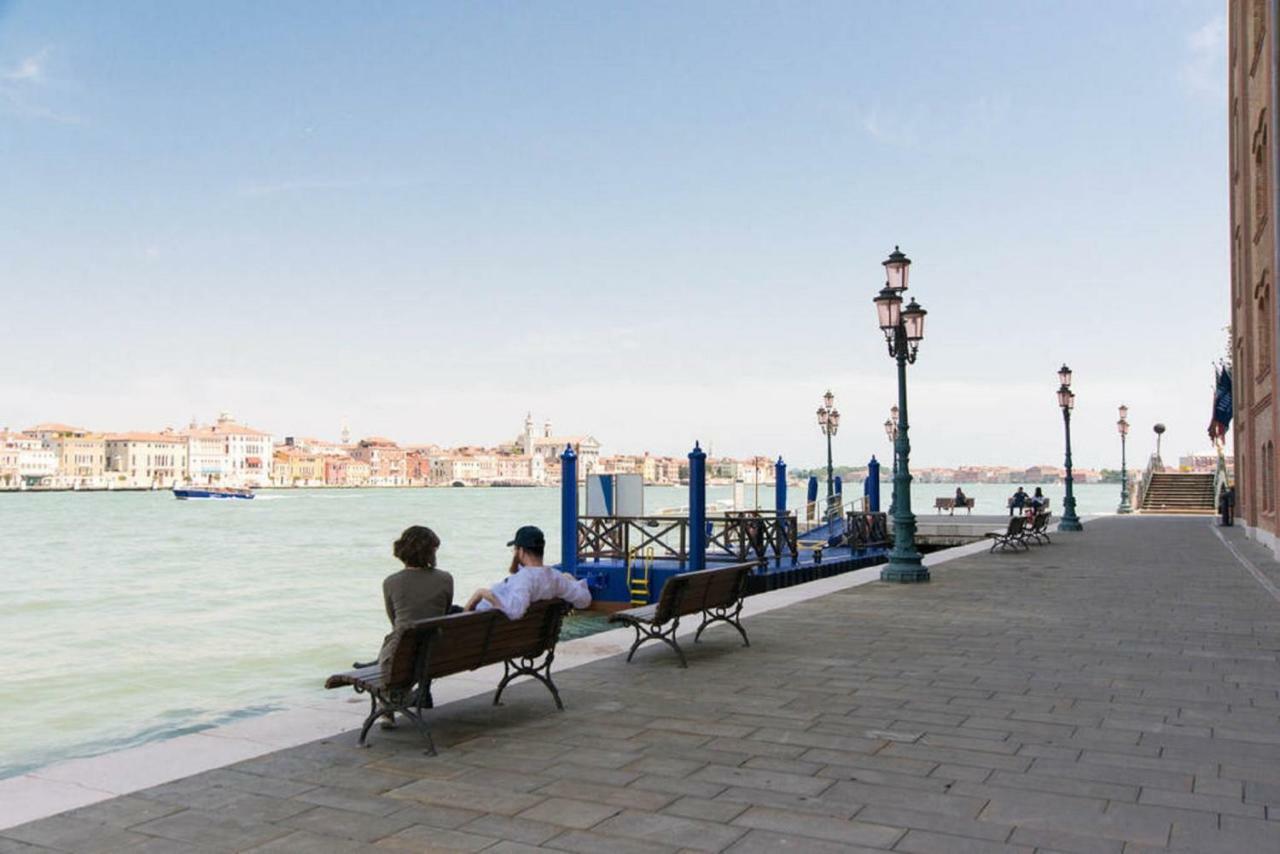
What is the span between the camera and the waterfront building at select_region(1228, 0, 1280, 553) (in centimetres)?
2203

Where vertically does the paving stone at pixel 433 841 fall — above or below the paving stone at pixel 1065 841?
above

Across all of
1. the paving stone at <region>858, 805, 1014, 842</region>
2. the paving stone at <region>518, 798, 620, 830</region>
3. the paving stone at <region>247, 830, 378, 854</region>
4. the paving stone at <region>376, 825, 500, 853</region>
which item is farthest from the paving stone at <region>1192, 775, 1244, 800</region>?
the paving stone at <region>247, 830, 378, 854</region>

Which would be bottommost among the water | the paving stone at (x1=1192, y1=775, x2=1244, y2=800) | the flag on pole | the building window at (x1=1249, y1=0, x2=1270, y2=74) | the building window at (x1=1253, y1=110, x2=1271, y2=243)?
the water

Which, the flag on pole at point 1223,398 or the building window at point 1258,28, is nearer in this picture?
the building window at point 1258,28

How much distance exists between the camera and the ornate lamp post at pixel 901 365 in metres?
16.4

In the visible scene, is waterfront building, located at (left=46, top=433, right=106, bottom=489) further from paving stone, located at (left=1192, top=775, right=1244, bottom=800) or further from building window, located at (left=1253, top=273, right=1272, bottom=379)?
paving stone, located at (left=1192, top=775, right=1244, bottom=800)

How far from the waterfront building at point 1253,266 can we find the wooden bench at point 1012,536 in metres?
4.98

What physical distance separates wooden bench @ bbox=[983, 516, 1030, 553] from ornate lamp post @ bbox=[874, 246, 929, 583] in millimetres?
6472

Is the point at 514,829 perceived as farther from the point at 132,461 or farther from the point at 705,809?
the point at 132,461

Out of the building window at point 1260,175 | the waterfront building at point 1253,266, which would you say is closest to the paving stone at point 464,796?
the waterfront building at point 1253,266

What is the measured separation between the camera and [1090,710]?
7.02 meters

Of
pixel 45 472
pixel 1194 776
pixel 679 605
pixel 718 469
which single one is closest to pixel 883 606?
pixel 679 605

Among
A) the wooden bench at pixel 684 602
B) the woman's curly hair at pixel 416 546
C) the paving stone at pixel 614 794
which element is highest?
the woman's curly hair at pixel 416 546

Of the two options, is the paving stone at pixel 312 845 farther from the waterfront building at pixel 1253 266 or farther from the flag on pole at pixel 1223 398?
the flag on pole at pixel 1223 398
